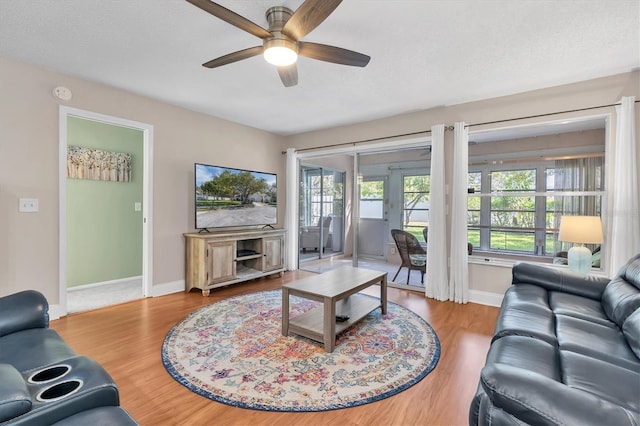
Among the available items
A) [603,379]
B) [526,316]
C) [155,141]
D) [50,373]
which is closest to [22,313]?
[50,373]

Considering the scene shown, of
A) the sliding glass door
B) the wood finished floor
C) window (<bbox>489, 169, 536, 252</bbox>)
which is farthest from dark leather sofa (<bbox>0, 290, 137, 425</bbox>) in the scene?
the sliding glass door

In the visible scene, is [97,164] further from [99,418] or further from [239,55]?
[99,418]

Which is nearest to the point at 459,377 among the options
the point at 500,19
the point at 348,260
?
the point at 500,19

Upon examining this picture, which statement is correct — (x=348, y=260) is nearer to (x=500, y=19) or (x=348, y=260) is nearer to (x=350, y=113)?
(x=350, y=113)

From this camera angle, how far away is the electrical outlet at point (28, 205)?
285cm

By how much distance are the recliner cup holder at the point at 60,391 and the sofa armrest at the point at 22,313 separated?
2.71 feet

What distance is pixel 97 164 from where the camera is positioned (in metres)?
4.23

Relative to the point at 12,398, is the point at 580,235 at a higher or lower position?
higher

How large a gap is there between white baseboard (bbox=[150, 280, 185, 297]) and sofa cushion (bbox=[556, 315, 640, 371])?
4.03 m

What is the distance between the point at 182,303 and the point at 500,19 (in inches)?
161

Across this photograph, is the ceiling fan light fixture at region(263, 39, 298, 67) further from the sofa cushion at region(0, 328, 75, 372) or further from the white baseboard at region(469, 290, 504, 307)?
the white baseboard at region(469, 290, 504, 307)

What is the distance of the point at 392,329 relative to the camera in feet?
9.25

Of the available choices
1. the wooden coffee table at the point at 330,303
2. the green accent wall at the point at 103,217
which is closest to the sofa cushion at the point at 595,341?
the wooden coffee table at the point at 330,303

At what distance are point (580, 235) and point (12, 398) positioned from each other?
3743mm
